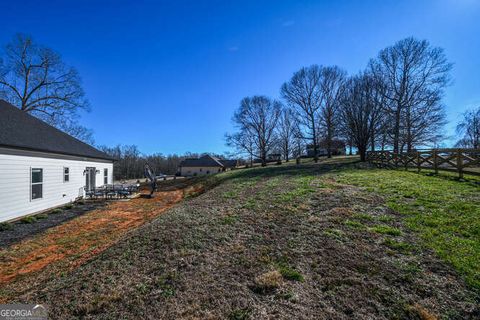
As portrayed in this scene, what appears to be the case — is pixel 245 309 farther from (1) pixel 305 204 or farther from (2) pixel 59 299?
(1) pixel 305 204

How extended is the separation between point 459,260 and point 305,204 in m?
3.87

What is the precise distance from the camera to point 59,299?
3121 mm

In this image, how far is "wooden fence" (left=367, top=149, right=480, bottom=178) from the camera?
9.34 metres

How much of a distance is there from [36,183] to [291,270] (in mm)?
12602

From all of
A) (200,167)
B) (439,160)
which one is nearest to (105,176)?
(439,160)

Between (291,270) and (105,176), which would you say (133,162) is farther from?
(291,270)

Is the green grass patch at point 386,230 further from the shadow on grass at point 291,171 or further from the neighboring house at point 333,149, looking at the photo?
the neighboring house at point 333,149

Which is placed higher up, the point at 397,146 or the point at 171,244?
the point at 397,146

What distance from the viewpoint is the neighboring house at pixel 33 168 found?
8.43m

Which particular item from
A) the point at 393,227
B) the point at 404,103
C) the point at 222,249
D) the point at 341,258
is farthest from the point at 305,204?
the point at 404,103

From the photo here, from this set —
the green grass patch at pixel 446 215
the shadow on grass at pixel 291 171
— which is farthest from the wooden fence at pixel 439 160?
the shadow on grass at pixel 291 171

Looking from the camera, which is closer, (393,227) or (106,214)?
(393,227)

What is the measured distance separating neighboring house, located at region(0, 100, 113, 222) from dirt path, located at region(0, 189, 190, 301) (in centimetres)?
253

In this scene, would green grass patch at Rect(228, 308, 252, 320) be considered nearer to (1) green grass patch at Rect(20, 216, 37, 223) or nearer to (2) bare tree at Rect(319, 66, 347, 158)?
(1) green grass patch at Rect(20, 216, 37, 223)
